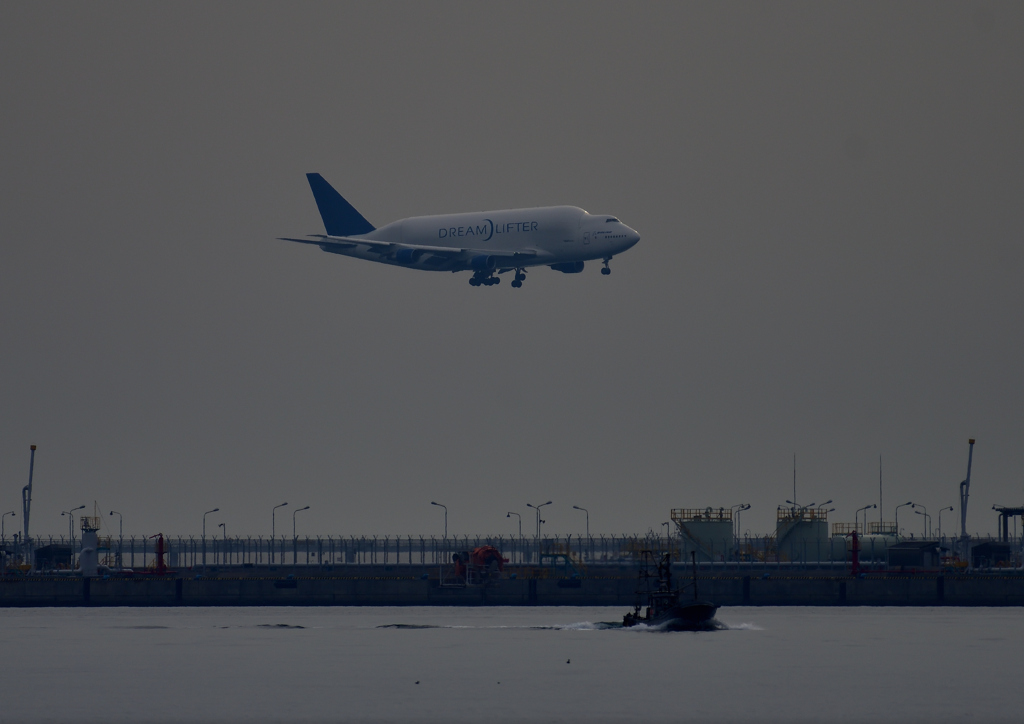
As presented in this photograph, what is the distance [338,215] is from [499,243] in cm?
3478

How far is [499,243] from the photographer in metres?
167

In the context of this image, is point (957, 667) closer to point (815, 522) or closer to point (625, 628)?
point (625, 628)

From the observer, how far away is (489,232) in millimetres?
168375

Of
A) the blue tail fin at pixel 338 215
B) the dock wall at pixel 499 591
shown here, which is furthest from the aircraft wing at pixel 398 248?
the dock wall at pixel 499 591

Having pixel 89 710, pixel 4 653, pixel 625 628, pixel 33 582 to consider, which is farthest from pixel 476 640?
pixel 33 582

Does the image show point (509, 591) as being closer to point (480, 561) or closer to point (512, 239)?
point (480, 561)

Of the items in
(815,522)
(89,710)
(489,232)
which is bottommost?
(89,710)

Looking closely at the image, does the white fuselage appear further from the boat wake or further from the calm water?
the boat wake

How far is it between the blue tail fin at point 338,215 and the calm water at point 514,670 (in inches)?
2031

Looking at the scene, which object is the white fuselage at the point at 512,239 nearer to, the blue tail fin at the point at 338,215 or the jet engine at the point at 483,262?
the jet engine at the point at 483,262

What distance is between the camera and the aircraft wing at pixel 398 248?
16212 cm

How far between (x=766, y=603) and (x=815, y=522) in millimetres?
26288

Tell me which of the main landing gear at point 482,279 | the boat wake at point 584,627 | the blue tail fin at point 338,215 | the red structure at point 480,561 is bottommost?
the boat wake at point 584,627

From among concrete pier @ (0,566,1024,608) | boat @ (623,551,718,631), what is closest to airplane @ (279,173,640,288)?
concrete pier @ (0,566,1024,608)
